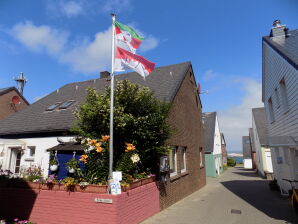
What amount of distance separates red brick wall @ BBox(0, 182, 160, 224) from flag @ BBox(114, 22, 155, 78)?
4.01 meters

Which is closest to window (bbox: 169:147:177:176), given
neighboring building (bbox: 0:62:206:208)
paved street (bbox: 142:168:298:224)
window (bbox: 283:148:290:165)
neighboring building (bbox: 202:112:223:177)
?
neighboring building (bbox: 0:62:206:208)

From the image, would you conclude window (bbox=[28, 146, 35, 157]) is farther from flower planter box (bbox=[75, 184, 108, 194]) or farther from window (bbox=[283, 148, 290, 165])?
window (bbox=[283, 148, 290, 165])

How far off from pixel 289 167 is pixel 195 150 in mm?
5758

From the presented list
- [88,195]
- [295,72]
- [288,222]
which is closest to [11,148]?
[88,195]

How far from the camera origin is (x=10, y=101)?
2244 cm

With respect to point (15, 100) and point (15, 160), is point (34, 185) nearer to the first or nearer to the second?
point (15, 160)

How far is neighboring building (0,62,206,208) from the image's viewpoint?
34.6 feet

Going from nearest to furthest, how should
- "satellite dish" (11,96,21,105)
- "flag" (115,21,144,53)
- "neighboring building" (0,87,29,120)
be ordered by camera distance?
"flag" (115,21,144,53)
"neighboring building" (0,87,29,120)
"satellite dish" (11,96,21,105)

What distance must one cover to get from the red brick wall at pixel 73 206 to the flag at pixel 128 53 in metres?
4.01

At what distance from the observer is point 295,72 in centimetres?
777

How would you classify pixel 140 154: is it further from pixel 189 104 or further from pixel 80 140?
pixel 189 104

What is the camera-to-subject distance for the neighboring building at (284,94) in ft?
27.8

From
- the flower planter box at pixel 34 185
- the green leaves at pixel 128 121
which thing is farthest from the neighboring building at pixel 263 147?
the flower planter box at pixel 34 185

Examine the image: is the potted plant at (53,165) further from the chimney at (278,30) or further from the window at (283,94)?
the chimney at (278,30)
